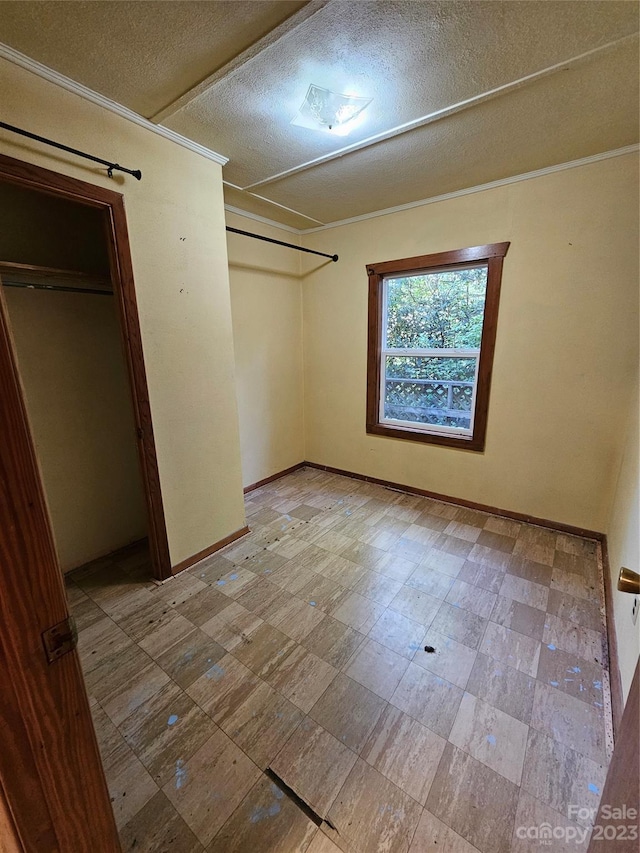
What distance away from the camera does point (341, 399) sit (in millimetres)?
3686

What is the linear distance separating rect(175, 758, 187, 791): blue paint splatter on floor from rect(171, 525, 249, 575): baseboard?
1118 mm

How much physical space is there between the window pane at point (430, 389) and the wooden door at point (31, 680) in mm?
3002

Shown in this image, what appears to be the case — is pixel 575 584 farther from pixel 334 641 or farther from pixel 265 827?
pixel 265 827

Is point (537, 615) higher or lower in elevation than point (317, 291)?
lower

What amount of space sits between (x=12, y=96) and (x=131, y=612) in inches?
97.6

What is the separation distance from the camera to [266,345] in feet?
11.3

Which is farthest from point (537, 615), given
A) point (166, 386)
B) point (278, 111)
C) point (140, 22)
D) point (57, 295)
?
point (57, 295)

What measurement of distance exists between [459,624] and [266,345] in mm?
2794

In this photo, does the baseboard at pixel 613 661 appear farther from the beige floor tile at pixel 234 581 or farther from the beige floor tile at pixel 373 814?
the beige floor tile at pixel 234 581

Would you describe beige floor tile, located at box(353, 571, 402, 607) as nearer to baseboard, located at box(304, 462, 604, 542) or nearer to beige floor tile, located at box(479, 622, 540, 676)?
beige floor tile, located at box(479, 622, 540, 676)

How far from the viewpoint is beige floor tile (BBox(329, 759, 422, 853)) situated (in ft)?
3.39

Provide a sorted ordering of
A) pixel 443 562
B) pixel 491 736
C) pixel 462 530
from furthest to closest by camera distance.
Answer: pixel 462 530 < pixel 443 562 < pixel 491 736

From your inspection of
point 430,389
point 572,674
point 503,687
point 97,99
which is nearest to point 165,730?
point 503,687

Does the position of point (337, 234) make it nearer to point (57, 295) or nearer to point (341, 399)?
point (341, 399)
